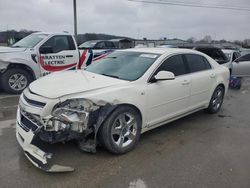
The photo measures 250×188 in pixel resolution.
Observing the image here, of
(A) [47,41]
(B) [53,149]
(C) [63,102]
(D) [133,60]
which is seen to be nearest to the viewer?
(C) [63,102]

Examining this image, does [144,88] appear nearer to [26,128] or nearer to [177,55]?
[177,55]

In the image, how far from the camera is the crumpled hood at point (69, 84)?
3441 mm

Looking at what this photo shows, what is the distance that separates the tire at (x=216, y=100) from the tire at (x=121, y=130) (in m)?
2.61

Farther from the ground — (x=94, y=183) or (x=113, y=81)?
(x=113, y=81)

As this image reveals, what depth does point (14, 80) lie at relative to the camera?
25.7ft

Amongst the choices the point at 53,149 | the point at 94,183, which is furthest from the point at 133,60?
the point at 94,183

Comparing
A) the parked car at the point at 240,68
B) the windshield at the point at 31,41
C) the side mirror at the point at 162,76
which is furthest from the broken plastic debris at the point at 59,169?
the parked car at the point at 240,68

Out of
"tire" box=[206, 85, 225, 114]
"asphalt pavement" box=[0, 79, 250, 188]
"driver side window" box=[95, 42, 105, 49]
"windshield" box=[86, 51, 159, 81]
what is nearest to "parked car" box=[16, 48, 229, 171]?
"windshield" box=[86, 51, 159, 81]

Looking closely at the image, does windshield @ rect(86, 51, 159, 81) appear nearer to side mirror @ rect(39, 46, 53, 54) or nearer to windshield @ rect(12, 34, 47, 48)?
side mirror @ rect(39, 46, 53, 54)

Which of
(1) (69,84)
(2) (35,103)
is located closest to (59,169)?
(2) (35,103)

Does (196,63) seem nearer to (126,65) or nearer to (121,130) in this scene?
(126,65)

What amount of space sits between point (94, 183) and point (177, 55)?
2.96 meters

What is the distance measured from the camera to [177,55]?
4941mm

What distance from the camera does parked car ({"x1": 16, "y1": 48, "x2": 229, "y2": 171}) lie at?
3.27m
